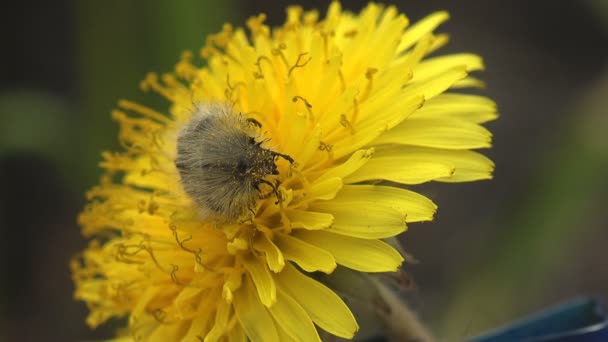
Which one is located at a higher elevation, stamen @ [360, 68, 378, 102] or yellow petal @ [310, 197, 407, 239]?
stamen @ [360, 68, 378, 102]

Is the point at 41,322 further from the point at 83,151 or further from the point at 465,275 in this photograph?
the point at 465,275

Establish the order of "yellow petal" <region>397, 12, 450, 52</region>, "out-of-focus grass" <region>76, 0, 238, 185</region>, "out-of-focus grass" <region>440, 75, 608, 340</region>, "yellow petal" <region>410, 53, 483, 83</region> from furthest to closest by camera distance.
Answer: "out-of-focus grass" <region>76, 0, 238, 185</region>
"out-of-focus grass" <region>440, 75, 608, 340</region>
"yellow petal" <region>397, 12, 450, 52</region>
"yellow petal" <region>410, 53, 483, 83</region>

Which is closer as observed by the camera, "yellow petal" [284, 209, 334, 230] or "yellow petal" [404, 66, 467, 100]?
"yellow petal" [284, 209, 334, 230]

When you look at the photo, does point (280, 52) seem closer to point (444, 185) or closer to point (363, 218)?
point (363, 218)

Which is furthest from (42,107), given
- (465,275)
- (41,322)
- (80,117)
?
(465,275)

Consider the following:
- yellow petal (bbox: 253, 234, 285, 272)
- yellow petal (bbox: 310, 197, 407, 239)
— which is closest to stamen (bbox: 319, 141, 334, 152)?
yellow petal (bbox: 310, 197, 407, 239)

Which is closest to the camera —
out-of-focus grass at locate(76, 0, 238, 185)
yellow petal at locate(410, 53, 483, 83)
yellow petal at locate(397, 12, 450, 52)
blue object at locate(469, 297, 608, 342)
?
blue object at locate(469, 297, 608, 342)

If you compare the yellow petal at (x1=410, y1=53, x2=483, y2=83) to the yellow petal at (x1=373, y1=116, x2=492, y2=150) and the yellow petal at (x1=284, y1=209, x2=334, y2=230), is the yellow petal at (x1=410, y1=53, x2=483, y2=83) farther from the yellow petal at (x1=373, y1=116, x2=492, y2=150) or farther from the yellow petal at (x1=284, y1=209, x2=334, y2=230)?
the yellow petal at (x1=284, y1=209, x2=334, y2=230)
